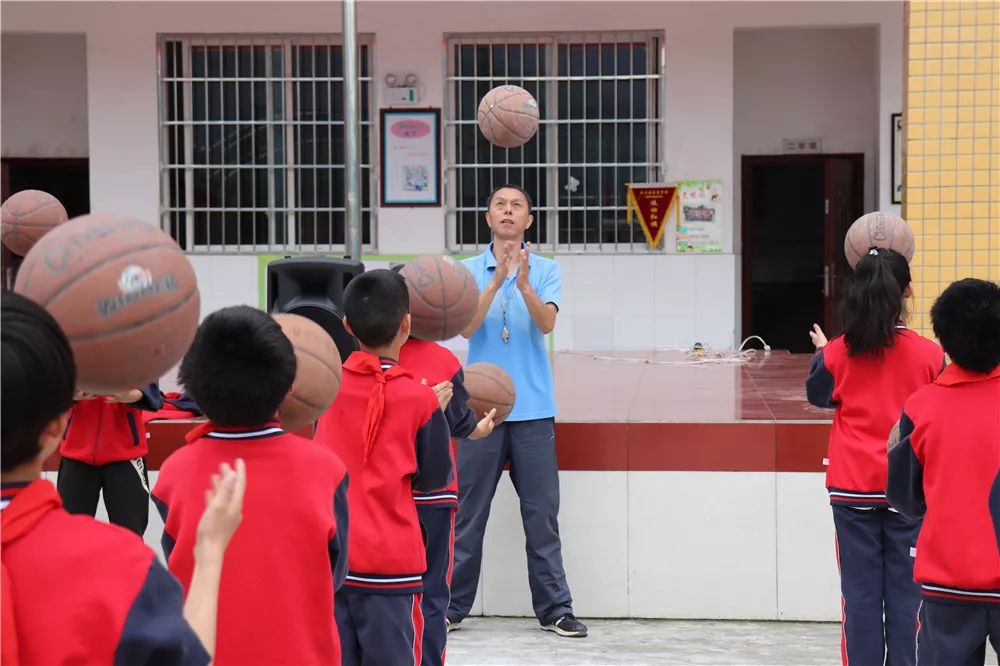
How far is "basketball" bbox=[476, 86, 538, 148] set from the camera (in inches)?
238

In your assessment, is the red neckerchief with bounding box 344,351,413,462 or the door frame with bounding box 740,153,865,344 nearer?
the red neckerchief with bounding box 344,351,413,462

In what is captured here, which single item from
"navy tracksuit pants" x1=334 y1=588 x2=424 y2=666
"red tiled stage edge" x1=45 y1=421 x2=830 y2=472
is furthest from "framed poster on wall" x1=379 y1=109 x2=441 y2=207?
"navy tracksuit pants" x1=334 y1=588 x2=424 y2=666

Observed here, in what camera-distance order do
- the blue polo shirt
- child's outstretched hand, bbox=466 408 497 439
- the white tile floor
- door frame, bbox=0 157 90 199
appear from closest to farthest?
child's outstretched hand, bbox=466 408 497 439 → the white tile floor → the blue polo shirt → door frame, bbox=0 157 90 199

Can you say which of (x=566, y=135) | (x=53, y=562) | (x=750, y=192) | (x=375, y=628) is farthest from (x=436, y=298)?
(x=750, y=192)

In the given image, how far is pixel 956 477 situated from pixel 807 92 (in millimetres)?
9500

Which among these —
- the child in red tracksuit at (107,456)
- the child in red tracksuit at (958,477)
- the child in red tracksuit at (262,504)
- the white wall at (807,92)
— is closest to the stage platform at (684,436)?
the child in red tracksuit at (107,456)

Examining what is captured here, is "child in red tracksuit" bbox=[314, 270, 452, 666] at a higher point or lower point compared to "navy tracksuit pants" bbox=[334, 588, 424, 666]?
higher

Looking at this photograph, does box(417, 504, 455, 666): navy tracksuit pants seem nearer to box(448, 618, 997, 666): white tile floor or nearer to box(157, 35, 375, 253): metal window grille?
box(448, 618, 997, 666): white tile floor

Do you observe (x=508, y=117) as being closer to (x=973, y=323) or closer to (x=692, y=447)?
(x=692, y=447)

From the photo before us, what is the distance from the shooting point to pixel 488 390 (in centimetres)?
439

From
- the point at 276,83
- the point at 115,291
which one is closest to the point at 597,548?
the point at 115,291

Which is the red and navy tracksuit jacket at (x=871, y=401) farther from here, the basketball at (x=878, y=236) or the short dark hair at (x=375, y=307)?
the short dark hair at (x=375, y=307)

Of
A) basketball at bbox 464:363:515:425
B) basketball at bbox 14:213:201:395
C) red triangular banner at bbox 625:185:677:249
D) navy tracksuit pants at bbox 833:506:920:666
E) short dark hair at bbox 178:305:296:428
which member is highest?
red triangular banner at bbox 625:185:677:249

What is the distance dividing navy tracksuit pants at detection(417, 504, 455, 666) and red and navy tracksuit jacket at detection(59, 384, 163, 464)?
1.24m
